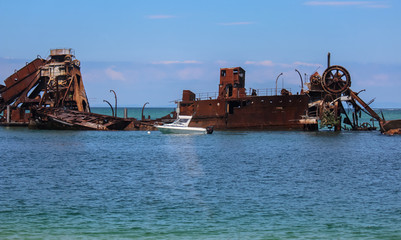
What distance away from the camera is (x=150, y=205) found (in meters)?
23.3

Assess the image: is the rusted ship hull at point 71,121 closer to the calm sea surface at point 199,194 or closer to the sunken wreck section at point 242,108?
the sunken wreck section at point 242,108

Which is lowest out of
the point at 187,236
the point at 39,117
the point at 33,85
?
the point at 187,236

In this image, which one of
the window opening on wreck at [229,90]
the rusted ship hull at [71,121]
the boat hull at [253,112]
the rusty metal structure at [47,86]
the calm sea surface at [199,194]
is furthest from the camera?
the rusty metal structure at [47,86]

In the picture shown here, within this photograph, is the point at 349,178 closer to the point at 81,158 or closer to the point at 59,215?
the point at 59,215

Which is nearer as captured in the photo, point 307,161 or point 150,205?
point 150,205

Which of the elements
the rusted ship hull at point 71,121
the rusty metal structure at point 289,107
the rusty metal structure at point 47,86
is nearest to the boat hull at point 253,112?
the rusty metal structure at point 289,107

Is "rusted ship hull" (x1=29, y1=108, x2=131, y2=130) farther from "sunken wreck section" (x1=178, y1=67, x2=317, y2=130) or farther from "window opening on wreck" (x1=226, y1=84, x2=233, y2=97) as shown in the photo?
"window opening on wreck" (x1=226, y1=84, x2=233, y2=97)

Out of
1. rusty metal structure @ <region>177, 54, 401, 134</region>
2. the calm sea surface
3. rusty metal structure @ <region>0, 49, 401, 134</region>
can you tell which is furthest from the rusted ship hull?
the calm sea surface

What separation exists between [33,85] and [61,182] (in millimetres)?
67499

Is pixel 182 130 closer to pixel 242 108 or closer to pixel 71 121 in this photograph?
pixel 242 108

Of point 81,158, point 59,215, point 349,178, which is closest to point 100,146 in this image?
point 81,158

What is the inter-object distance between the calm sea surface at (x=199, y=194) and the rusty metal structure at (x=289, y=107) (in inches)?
1017

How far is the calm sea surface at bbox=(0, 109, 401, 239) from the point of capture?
63.5 ft

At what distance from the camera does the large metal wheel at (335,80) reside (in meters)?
73.3
